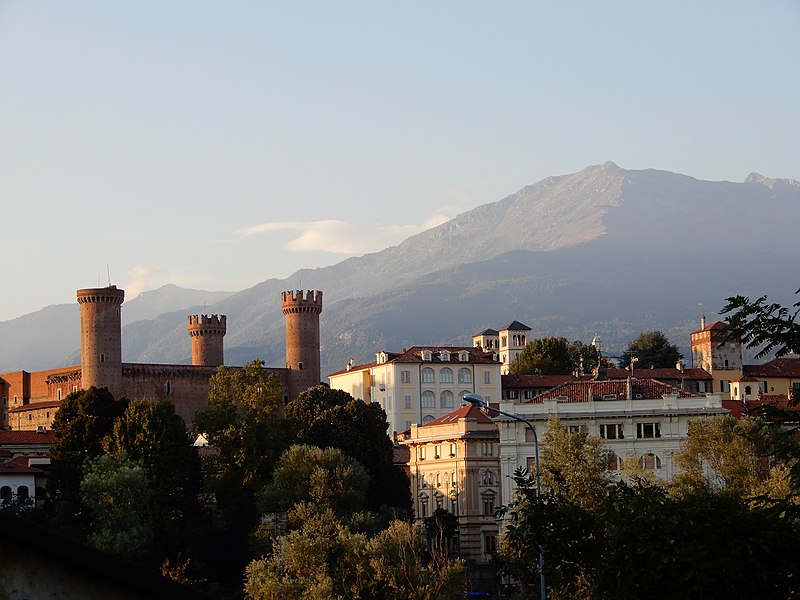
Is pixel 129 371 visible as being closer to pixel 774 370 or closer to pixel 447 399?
pixel 447 399

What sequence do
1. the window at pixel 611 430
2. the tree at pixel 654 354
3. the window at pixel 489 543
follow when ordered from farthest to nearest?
the tree at pixel 654 354 < the window at pixel 489 543 < the window at pixel 611 430

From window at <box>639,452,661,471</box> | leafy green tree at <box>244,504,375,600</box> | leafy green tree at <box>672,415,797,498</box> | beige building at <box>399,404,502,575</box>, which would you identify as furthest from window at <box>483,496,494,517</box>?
leafy green tree at <box>244,504,375,600</box>

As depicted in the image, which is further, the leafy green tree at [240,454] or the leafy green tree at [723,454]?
the leafy green tree at [240,454]

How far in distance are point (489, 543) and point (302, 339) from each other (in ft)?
181

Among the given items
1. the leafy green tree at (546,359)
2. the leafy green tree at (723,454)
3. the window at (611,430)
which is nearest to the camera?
the leafy green tree at (723,454)

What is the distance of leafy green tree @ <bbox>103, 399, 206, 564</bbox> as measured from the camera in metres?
82.4

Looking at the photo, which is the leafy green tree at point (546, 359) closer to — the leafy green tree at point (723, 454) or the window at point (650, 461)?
the window at point (650, 461)

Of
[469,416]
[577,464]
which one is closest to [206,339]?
[469,416]

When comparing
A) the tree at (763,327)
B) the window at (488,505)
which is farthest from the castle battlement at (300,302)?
the tree at (763,327)

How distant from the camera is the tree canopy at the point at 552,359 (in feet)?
510

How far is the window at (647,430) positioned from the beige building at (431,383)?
53.6 m

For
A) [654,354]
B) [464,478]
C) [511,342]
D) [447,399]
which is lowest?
[464,478]

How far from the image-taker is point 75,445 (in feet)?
293

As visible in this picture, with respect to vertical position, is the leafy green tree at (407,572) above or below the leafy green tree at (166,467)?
below
